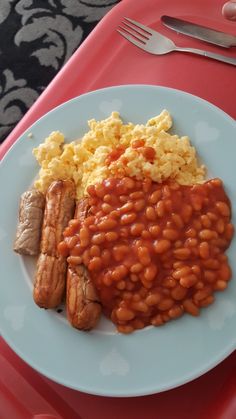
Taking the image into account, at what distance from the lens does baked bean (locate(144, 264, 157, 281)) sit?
3.72 ft

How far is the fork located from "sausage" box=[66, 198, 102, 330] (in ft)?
2.24

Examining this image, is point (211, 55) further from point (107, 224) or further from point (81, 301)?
point (81, 301)

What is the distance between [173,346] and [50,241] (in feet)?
1.19

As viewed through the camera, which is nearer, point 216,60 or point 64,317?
point 64,317

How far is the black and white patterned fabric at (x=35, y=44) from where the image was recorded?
238cm

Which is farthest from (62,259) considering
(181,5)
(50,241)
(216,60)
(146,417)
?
(181,5)

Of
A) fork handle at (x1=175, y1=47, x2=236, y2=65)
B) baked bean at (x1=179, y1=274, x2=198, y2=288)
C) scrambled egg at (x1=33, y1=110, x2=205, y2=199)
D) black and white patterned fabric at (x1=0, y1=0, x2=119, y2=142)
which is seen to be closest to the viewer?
baked bean at (x1=179, y1=274, x2=198, y2=288)

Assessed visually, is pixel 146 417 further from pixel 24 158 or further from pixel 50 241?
pixel 24 158

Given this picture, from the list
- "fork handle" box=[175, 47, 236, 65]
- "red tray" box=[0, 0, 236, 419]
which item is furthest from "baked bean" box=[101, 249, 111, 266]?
"fork handle" box=[175, 47, 236, 65]

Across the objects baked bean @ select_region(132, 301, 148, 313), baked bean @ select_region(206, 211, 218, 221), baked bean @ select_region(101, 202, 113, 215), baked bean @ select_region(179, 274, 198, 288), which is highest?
baked bean @ select_region(206, 211, 218, 221)

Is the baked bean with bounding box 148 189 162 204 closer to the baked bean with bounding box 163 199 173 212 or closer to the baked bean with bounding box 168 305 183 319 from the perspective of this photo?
the baked bean with bounding box 163 199 173 212

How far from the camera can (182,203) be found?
3.92ft

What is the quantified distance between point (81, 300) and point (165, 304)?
0.60 feet

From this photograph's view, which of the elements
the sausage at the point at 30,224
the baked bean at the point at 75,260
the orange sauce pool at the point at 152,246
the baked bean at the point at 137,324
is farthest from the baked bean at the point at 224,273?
the sausage at the point at 30,224
